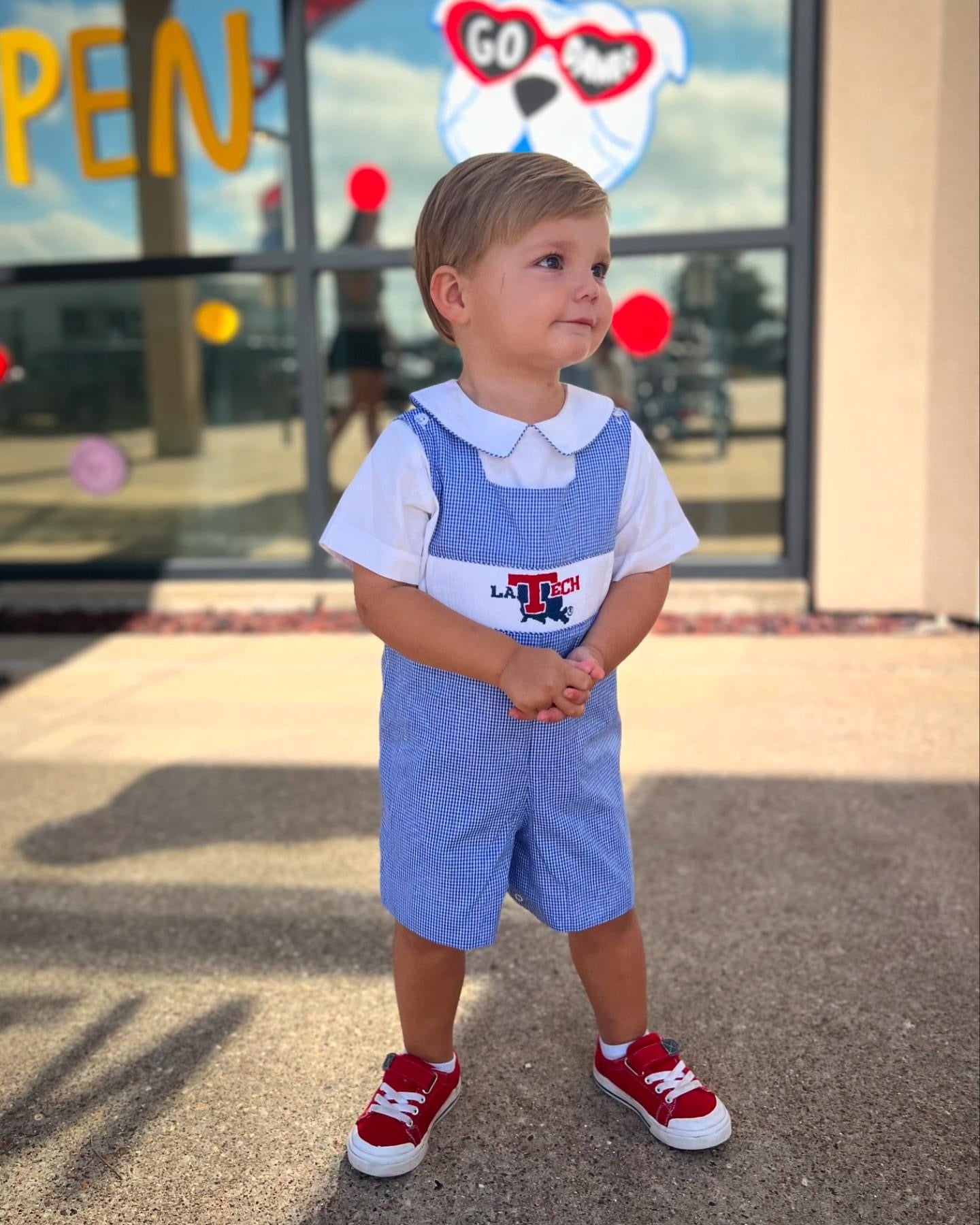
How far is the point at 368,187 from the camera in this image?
579 cm

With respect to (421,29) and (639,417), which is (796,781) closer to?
(639,417)

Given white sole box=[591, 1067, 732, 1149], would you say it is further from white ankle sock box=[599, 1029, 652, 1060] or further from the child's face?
the child's face

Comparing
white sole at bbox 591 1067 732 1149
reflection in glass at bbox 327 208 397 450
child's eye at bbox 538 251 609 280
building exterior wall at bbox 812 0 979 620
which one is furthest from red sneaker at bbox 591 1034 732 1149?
reflection in glass at bbox 327 208 397 450

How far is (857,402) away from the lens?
5215 millimetres

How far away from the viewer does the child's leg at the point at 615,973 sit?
205cm

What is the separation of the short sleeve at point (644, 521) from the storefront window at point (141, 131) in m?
4.33

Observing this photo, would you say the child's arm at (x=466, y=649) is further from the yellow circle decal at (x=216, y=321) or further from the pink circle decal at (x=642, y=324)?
the yellow circle decal at (x=216, y=321)

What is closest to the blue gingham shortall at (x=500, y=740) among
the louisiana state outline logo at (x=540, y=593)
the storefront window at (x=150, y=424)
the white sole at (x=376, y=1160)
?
the louisiana state outline logo at (x=540, y=593)

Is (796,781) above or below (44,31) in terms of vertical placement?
below

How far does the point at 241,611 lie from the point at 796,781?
319 cm

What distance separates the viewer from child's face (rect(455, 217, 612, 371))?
179 cm

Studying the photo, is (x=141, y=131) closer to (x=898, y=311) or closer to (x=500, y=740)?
(x=898, y=311)

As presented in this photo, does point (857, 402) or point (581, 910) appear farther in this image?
point (857, 402)

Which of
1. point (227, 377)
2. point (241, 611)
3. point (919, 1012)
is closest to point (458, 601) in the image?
point (919, 1012)
